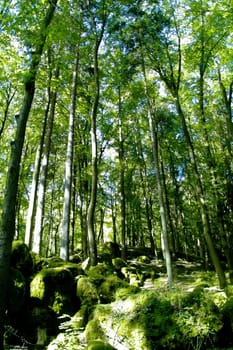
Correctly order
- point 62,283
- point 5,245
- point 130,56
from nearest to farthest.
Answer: point 5,245 < point 62,283 < point 130,56

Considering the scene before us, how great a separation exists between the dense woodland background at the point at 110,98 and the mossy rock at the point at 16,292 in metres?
2.20

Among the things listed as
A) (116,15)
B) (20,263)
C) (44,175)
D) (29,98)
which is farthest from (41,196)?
(116,15)

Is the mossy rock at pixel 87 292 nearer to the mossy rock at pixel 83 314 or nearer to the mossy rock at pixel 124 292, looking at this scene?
the mossy rock at pixel 83 314

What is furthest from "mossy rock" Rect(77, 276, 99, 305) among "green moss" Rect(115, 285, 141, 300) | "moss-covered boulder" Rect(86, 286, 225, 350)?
"moss-covered boulder" Rect(86, 286, 225, 350)

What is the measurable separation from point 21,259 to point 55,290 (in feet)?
4.59

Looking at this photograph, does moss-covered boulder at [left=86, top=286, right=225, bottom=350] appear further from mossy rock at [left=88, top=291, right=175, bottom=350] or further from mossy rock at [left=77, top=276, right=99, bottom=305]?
mossy rock at [left=77, top=276, right=99, bottom=305]

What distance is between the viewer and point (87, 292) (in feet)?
25.5

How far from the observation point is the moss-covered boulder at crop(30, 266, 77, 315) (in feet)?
24.1

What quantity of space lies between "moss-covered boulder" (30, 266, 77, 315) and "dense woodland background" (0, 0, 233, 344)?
103 inches

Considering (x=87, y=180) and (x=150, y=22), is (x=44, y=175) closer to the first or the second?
(x=87, y=180)

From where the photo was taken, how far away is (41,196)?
1212 centimetres

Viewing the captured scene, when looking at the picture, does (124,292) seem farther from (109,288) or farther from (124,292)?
(109,288)

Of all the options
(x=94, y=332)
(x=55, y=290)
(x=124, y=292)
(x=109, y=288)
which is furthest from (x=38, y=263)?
(x=94, y=332)

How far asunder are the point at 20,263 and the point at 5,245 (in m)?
3.31
